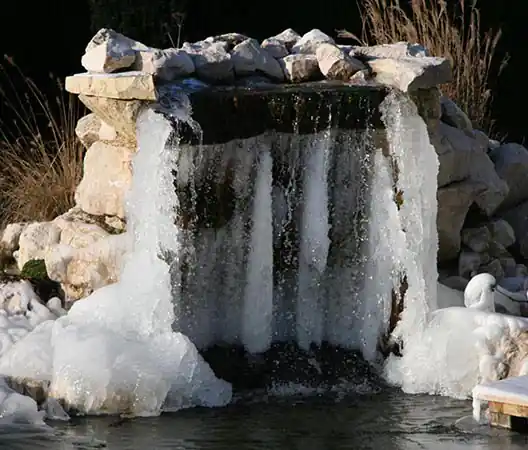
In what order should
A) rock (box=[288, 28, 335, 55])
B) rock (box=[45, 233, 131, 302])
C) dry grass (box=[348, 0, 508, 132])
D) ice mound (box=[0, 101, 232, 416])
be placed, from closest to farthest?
ice mound (box=[0, 101, 232, 416])
rock (box=[45, 233, 131, 302])
rock (box=[288, 28, 335, 55])
dry grass (box=[348, 0, 508, 132])

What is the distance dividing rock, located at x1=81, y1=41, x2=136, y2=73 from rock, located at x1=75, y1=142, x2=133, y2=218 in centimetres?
56

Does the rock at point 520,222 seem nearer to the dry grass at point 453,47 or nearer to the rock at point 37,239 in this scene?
the dry grass at point 453,47

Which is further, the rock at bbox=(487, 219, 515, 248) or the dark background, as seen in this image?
the dark background

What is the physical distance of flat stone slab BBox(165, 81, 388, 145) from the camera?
29.7ft

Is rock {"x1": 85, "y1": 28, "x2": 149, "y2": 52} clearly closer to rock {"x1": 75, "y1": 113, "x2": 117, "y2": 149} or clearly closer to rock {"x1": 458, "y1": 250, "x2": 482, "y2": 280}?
rock {"x1": 75, "y1": 113, "x2": 117, "y2": 149}

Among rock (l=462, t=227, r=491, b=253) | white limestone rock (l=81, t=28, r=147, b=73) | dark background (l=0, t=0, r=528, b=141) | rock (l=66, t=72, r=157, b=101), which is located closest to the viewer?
rock (l=66, t=72, r=157, b=101)

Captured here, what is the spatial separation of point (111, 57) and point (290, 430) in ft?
8.07

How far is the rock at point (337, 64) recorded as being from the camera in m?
9.80

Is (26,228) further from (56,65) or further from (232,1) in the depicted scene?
(232,1)

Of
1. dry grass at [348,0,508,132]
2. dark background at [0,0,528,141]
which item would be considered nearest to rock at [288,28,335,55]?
dry grass at [348,0,508,132]

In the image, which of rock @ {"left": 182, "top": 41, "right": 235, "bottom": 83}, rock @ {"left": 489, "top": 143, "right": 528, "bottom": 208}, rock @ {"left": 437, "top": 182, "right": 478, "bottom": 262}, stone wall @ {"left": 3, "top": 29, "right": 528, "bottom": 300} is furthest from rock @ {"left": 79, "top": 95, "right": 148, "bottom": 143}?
rock @ {"left": 489, "top": 143, "right": 528, "bottom": 208}

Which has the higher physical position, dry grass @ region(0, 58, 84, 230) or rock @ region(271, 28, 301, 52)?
rock @ region(271, 28, 301, 52)

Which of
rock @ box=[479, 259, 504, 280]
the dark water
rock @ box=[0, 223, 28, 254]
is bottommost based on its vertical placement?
the dark water

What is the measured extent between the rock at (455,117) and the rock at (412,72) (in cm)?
84
